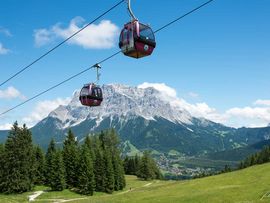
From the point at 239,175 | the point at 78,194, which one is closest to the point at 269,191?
the point at 239,175

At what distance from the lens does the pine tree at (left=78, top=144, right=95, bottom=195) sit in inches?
3917

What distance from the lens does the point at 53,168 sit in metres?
98.9

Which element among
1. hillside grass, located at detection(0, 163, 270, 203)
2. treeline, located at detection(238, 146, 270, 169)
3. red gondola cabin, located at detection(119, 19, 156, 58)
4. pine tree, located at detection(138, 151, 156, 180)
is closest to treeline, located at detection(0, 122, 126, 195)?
hillside grass, located at detection(0, 163, 270, 203)

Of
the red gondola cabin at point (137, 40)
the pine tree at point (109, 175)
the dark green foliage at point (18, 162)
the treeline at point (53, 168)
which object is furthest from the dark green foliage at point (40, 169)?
the red gondola cabin at point (137, 40)

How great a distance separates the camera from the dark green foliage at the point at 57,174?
96.5m

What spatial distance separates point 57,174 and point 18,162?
9.79 meters

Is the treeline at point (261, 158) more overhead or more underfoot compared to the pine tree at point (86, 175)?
more overhead

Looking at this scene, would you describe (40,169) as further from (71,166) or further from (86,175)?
(86,175)

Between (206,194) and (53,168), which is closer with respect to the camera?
(206,194)

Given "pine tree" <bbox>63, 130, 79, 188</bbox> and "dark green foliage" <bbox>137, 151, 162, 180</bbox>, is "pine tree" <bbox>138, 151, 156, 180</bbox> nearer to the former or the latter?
"dark green foliage" <bbox>137, 151, 162, 180</bbox>

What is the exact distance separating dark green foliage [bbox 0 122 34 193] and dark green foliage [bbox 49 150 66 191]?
4974 millimetres

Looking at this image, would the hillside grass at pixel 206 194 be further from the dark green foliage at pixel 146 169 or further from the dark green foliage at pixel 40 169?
the dark green foliage at pixel 146 169

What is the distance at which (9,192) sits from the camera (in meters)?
92.2

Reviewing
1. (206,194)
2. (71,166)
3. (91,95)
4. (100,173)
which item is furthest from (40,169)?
(91,95)
